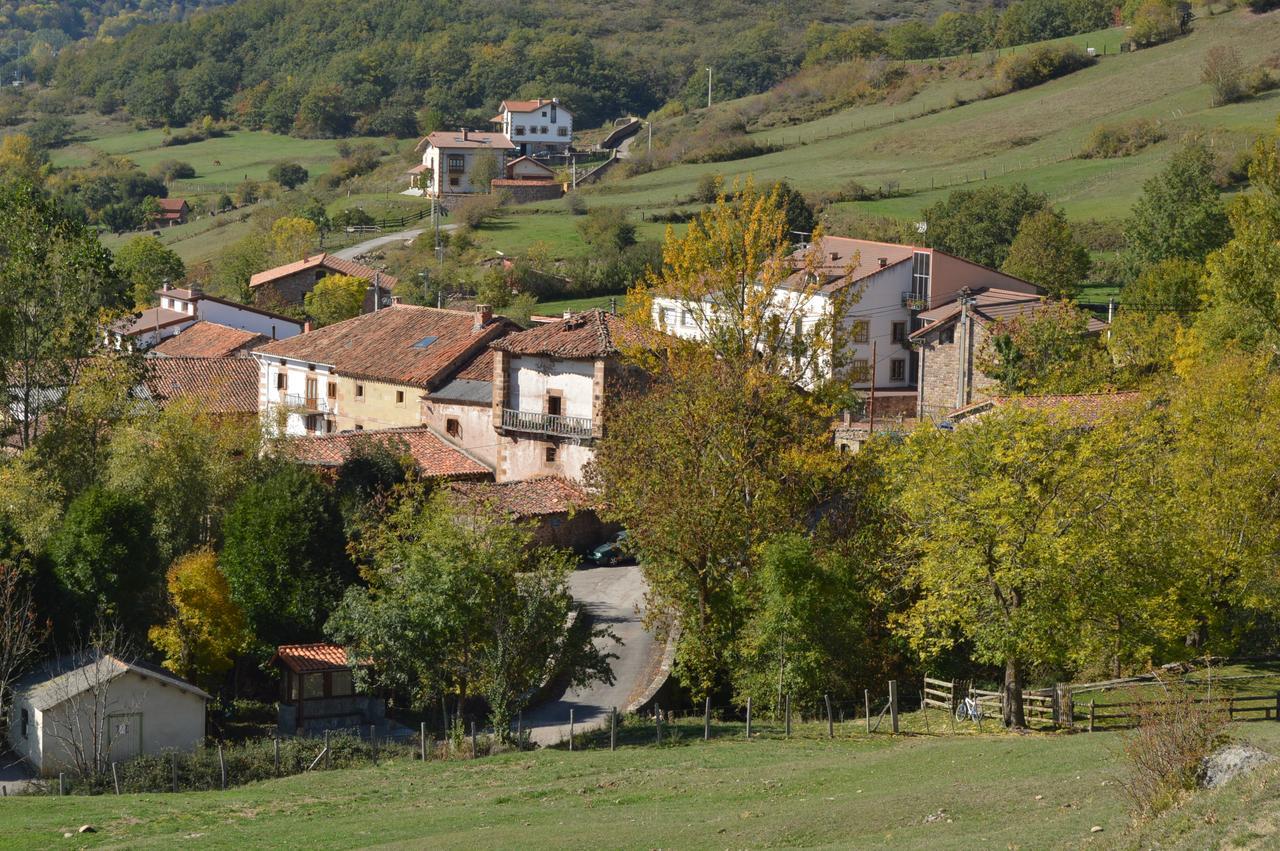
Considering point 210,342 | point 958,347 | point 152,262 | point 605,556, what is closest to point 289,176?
point 152,262

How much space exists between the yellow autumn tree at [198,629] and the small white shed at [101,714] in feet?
7.05

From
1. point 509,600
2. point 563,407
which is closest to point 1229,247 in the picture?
point 563,407

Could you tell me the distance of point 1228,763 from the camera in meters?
19.4

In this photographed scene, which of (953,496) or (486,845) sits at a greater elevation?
(953,496)

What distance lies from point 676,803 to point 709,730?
932 centimetres

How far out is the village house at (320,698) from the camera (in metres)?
37.9

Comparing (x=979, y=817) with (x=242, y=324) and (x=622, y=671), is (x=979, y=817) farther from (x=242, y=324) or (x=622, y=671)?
(x=242, y=324)

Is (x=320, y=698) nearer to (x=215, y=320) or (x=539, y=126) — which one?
(x=215, y=320)

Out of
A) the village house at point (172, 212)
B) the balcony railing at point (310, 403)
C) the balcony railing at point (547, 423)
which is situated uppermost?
the village house at point (172, 212)

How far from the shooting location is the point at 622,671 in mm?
40781

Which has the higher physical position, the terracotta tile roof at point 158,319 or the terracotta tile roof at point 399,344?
the terracotta tile roof at point 158,319

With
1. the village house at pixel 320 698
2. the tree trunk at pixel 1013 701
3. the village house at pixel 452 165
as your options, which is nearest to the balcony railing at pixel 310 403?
the village house at pixel 320 698

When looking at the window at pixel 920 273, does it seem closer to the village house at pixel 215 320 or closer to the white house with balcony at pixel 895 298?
the white house with balcony at pixel 895 298

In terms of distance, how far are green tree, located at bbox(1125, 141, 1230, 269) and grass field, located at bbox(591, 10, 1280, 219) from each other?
14824 mm
